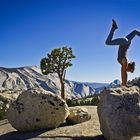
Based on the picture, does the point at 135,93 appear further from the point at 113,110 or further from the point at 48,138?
the point at 48,138

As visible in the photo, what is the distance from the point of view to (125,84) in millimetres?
15547

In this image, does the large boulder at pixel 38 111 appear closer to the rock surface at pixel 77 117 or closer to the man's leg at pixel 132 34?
the rock surface at pixel 77 117

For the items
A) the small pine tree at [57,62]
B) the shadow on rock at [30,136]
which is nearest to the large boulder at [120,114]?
the shadow on rock at [30,136]

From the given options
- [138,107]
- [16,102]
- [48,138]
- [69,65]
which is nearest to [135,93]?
[138,107]

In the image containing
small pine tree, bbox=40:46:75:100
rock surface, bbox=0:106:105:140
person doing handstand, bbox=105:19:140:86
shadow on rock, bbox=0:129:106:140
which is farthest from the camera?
small pine tree, bbox=40:46:75:100

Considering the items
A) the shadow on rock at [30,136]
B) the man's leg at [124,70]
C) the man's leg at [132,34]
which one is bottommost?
→ the shadow on rock at [30,136]

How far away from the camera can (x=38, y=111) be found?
1719cm

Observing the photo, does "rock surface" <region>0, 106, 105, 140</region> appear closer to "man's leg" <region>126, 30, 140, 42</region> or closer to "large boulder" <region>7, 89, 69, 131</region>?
"large boulder" <region>7, 89, 69, 131</region>

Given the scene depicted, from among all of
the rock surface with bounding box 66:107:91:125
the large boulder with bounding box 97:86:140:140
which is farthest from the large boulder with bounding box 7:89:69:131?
the large boulder with bounding box 97:86:140:140

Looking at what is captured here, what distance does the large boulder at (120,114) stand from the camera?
540 inches

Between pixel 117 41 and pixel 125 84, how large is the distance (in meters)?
2.17

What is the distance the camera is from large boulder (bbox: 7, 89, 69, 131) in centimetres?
1730

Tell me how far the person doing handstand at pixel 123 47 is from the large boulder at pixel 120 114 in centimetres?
92

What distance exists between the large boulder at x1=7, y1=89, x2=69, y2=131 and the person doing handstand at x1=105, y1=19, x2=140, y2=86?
363 centimetres
